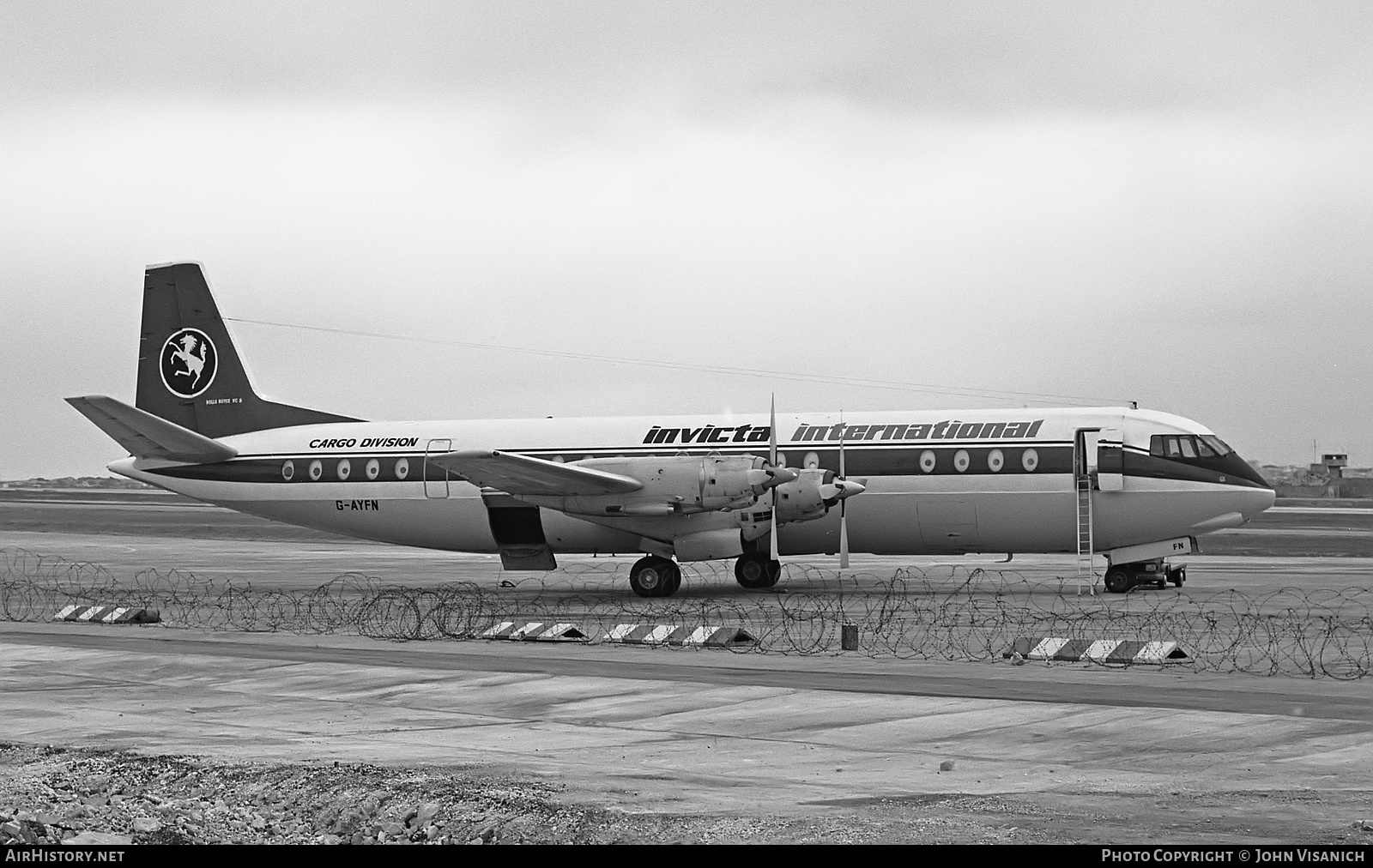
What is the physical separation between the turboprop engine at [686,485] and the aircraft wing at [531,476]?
0.25 meters

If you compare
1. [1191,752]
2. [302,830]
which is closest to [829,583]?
[1191,752]

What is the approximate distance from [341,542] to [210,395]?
34.7 metres

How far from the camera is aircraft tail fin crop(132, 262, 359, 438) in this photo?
40.4 m

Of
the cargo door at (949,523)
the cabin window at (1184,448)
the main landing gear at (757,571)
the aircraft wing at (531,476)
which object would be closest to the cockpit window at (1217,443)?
the cabin window at (1184,448)

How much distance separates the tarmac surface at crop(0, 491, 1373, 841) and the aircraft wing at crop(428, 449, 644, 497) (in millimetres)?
7762

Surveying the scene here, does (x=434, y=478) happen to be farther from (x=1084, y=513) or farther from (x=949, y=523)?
(x=1084, y=513)

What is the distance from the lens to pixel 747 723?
1522cm

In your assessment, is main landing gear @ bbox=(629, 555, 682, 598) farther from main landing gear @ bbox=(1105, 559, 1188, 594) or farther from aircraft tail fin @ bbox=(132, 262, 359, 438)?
aircraft tail fin @ bbox=(132, 262, 359, 438)

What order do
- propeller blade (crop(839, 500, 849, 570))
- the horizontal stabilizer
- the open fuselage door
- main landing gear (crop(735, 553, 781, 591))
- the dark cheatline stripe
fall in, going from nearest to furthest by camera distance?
propeller blade (crop(839, 500, 849, 570)) → the dark cheatline stripe → main landing gear (crop(735, 553, 781, 591)) → the open fuselage door → the horizontal stabilizer

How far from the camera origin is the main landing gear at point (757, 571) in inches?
1420

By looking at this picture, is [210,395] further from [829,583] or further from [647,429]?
[829,583]

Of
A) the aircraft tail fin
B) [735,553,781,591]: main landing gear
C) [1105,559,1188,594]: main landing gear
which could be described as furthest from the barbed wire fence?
the aircraft tail fin

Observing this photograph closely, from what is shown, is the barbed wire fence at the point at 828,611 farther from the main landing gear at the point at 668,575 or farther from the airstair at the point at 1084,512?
the airstair at the point at 1084,512

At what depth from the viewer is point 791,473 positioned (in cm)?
3306
